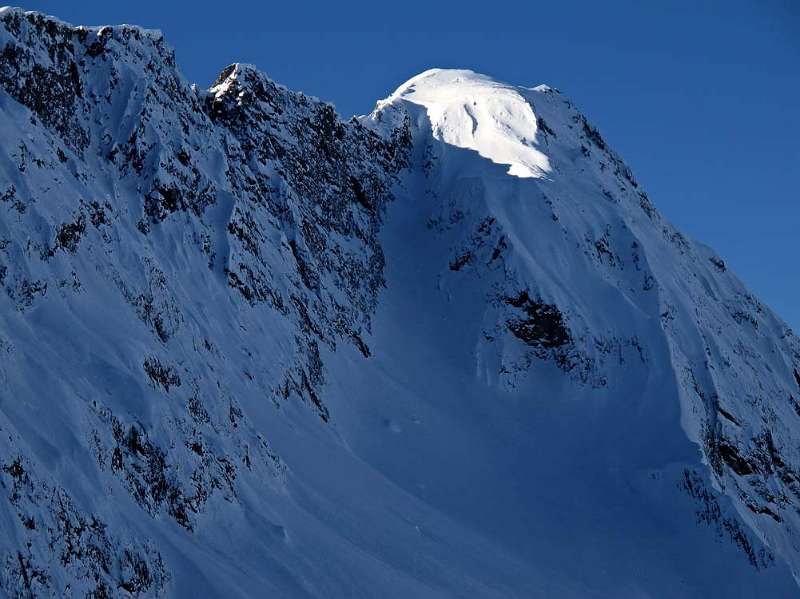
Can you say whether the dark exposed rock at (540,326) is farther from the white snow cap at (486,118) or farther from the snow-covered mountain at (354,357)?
the white snow cap at (486,118)

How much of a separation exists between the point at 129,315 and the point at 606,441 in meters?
25.0

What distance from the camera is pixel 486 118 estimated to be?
68.6 meters

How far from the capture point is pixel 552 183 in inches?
2414

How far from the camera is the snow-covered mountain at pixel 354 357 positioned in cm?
2480

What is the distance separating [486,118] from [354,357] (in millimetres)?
27044

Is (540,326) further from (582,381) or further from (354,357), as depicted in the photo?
(354,357)

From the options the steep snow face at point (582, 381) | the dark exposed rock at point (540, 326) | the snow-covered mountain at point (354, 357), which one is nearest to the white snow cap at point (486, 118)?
the snow-covered mountain at point (354, 357)

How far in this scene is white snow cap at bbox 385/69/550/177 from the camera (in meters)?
64.3

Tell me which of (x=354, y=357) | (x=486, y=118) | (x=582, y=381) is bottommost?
(x=354, y=357)

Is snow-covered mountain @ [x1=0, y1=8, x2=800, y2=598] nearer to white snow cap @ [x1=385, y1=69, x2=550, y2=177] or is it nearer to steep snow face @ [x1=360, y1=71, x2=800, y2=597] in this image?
steep snow face @ [x1=360, y1=71, x2=800, y2=597]

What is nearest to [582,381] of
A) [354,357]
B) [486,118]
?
[354,357]

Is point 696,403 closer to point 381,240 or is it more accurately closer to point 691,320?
point 691,320

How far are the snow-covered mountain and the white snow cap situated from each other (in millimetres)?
272

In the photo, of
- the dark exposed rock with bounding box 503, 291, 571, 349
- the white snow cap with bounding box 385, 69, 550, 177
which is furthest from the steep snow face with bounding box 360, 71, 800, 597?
the white snow cap with bounding box 385, 69, 550, 177
